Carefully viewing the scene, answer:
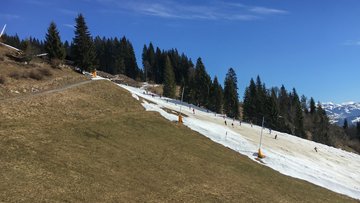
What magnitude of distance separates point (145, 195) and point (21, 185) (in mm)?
7760

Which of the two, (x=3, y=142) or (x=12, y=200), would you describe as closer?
(x=12, y=200)

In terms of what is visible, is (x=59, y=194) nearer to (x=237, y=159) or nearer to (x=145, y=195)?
(x=145, y=195)

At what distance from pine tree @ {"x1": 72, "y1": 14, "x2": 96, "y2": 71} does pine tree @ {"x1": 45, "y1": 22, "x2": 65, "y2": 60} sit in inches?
154

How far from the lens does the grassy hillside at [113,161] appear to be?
81.4 feet

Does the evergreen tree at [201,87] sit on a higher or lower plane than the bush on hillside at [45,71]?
higher

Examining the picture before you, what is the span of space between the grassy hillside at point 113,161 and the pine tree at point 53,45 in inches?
951

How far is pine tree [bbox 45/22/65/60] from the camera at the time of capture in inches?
2997

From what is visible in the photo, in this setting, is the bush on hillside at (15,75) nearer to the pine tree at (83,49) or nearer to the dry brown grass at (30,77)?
the dry brown grass at (30,77)

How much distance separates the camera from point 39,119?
39.2m

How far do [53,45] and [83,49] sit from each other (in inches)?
244

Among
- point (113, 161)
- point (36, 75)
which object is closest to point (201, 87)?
point (36, 75)

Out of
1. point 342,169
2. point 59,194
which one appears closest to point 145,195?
point 59,194

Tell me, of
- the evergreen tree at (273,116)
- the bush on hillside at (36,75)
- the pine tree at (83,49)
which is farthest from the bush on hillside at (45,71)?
the evergreen tree at (273,116)

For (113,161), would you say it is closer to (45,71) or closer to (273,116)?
(45,71)
